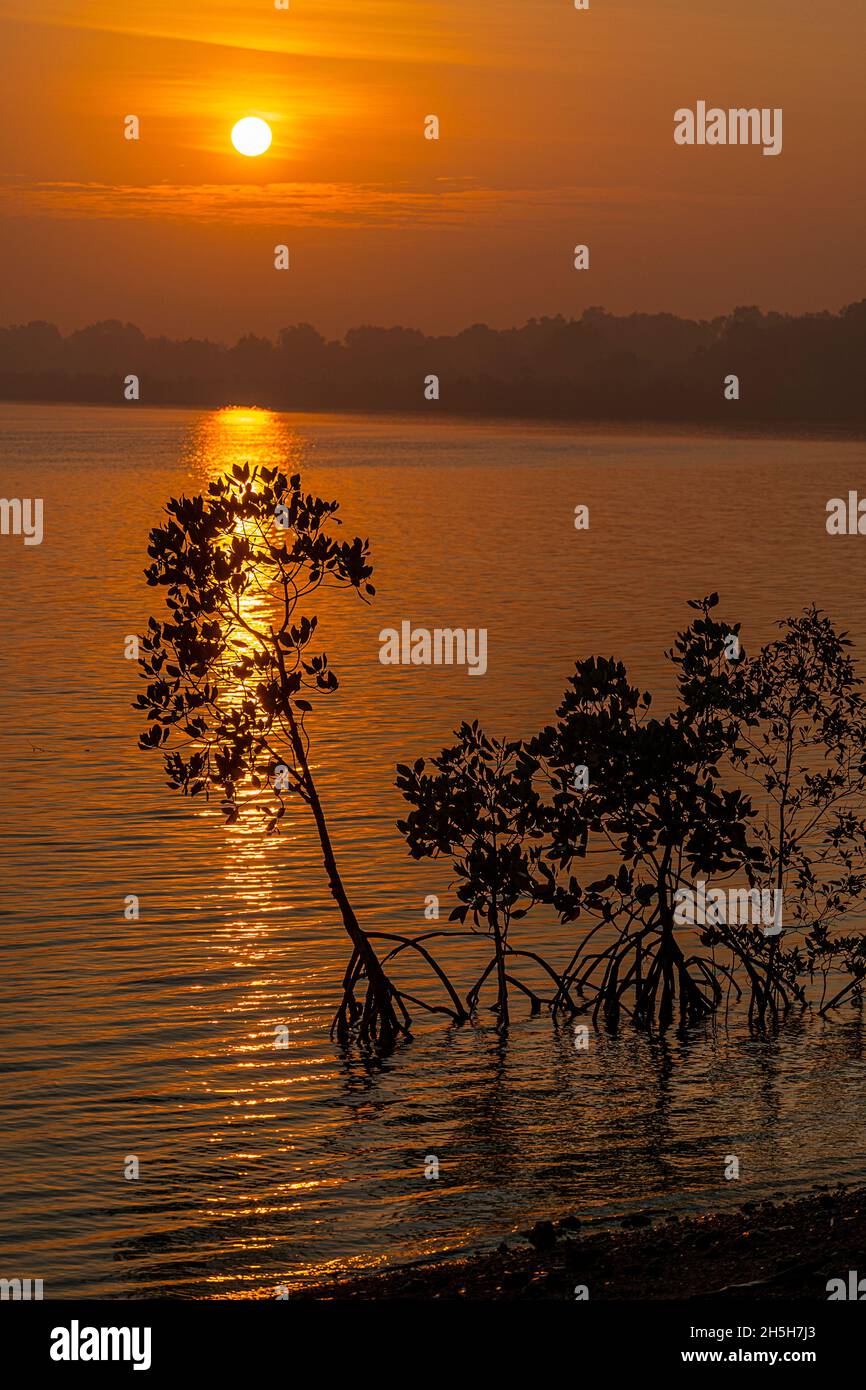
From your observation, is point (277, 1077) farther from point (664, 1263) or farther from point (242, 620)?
point (664, 1263)

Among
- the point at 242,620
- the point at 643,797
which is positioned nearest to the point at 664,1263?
the point at 643,797

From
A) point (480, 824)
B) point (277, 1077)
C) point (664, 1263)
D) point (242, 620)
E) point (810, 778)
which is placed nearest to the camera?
point (664, 1263)

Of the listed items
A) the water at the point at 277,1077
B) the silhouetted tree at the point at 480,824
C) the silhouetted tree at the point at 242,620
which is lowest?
the water at the point at 277,1077

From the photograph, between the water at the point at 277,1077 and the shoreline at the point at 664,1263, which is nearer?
the shoreline at the point at 664,1263

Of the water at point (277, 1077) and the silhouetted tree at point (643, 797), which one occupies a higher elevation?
the silhouetted tree at point (643, 797)

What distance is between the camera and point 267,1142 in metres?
25.8

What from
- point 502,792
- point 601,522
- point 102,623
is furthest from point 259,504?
point 601,522

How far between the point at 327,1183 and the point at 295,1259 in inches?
98.1

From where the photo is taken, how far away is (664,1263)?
18016 millimetres

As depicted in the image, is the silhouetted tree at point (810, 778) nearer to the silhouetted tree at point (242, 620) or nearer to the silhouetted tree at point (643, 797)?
the silhouetted tree at point (643, 797)

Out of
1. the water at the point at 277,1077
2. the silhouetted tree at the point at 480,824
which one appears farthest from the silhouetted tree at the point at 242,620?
the water at the point at 277,1077

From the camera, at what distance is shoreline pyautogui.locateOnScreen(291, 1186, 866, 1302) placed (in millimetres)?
16828

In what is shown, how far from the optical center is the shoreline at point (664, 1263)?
16828 mm

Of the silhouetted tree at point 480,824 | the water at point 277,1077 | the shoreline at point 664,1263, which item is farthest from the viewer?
the silhouetted tree at point 480,824
